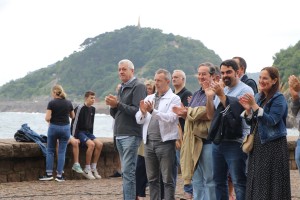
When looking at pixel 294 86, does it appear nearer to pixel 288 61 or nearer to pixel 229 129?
pixel 229 129

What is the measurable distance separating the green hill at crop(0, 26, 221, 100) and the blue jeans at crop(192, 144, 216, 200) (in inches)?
5608

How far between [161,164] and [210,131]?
111cm

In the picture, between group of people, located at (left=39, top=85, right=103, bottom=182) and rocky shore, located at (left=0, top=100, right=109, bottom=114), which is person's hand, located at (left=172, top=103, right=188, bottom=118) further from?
rocky shore, located at (left=0, top=100, right=109, bottom=114)

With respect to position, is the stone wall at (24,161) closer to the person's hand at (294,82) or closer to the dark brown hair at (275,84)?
the person's hand at (294,82)

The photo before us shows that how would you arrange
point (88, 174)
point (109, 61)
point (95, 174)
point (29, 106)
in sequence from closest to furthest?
point (88, 174) → point (95, 174) → point (29, 106) → point (109, 61)

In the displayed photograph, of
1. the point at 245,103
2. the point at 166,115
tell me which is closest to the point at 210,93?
the point at 245,103

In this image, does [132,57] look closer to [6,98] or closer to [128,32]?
[128,32]

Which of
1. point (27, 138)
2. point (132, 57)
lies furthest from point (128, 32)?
point (27, 138)

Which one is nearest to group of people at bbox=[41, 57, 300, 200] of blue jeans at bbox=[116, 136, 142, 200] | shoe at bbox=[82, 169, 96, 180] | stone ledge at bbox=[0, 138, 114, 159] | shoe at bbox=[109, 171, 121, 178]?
blue jeans at bbox=[116, 136, 142, 200]

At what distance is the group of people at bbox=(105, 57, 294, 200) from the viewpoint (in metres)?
5.97

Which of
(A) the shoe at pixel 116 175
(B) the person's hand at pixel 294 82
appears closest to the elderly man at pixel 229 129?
(B) the person's hand at pixel 294 82

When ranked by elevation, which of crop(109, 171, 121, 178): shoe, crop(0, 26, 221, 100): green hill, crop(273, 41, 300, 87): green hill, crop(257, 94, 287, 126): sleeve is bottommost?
crop(109, 171, 121, 178): shoe

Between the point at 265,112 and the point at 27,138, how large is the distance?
6103mm

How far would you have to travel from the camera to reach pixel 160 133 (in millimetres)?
7352
